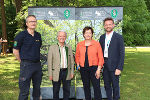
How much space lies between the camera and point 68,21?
15.7 feet

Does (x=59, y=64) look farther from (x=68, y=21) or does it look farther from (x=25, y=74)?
(x=68, y=21)

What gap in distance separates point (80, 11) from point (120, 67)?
1.79 metres

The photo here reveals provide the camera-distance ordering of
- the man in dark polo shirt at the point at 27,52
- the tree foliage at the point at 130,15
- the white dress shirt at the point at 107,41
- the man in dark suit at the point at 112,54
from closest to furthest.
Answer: the man in dark polo shirt at the point at 27,52, the man in dark suit at the point at 112,54, the white dress shirt at the point at 107,41, the tree foliage at the point at 130,15

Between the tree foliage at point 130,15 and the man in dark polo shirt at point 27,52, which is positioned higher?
the tree foliage at point 130,15

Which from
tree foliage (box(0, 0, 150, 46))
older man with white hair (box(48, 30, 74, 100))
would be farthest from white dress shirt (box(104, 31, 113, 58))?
tree foliage (box(0, 0, 150, 46))

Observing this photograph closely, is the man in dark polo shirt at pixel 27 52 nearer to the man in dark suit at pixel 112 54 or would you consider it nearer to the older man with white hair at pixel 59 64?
the older man with white hair at pixel 59 64

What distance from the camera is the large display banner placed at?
186 inches

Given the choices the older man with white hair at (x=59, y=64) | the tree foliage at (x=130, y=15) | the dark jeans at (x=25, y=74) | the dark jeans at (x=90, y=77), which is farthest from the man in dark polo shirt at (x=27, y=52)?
the tree foliage at (x=130, y=15)

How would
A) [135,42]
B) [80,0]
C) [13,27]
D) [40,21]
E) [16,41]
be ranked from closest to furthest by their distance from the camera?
[16,41], [40,21], [135,42], [80,0], [13,27]

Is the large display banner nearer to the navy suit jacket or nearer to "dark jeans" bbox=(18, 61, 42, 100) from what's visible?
the navy suit jacket

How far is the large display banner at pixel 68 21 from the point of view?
4734 mm

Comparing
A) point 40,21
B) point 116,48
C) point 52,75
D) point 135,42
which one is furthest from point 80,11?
point 135,42

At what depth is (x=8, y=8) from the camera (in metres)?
25.8

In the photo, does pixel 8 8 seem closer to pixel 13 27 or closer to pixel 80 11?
pixel 13 27
